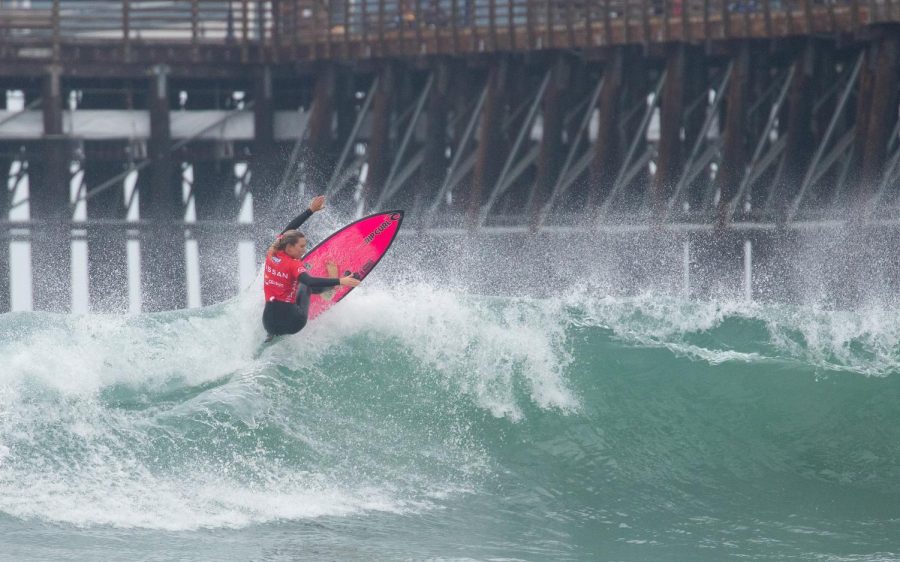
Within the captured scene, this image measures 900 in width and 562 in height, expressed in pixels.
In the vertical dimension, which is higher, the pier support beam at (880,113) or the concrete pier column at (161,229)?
the pier support beam at (880,113)

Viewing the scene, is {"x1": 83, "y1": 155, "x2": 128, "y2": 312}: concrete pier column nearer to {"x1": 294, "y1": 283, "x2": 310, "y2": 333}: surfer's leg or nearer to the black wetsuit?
the black wetsuit

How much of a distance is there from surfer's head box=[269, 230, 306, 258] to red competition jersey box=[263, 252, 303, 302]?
7 centimetres

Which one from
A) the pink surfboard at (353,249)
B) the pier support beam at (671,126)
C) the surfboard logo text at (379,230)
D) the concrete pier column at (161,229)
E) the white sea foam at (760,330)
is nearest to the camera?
the white sea foam at (760,330)

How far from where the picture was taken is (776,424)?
1728 cm

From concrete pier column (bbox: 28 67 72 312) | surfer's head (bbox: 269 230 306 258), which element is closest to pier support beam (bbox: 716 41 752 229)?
concrete pier column (bbox: 28 67 72 312)

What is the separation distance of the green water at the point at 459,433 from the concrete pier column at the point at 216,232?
46.7 ft

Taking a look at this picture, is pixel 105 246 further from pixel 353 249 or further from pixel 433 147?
pixel 353 249

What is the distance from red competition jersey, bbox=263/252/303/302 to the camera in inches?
683

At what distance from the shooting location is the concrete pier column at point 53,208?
112 feet

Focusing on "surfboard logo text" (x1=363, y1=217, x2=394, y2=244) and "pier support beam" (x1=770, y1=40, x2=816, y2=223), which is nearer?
"surfboard logo text" (x1=363, y1=217, x2=394, y2=244)

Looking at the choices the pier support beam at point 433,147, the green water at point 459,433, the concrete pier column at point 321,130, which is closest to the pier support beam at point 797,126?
the pier support beam at point 433,147

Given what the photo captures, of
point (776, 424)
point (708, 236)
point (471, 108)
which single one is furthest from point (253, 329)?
point (471, 108)

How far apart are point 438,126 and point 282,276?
16.7 meters

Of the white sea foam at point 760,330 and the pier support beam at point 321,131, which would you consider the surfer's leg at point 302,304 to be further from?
the pier support beam at point 321,131
